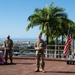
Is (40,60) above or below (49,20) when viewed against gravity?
below

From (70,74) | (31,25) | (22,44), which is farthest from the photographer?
(31,25)

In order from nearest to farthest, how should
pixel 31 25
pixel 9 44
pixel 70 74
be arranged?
pixel 70 74, pixel 9 44, pixel 31 25

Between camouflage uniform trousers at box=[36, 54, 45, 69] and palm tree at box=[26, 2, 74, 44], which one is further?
palm tree at box=[26, 2, 74, 44]

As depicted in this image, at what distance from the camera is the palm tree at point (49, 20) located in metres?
40.2

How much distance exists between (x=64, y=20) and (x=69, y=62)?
80.2 ft

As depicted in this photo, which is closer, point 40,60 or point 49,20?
point 40,60

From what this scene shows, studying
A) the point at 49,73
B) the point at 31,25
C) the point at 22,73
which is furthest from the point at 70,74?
the point at 31,25

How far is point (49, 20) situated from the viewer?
134 ft

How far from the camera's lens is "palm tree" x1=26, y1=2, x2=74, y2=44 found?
132 feet

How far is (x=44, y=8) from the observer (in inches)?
1614

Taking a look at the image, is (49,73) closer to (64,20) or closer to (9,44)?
(9,44)

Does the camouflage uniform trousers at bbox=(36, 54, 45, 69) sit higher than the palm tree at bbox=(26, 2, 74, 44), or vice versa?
the palm tree at bbox=(26, 2, 74, 44)

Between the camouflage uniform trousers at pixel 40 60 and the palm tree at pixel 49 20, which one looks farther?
the palm tree at pixel 49 20

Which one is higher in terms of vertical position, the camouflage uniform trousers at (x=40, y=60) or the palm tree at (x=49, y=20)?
the palm tree at (x=49, y=20)
